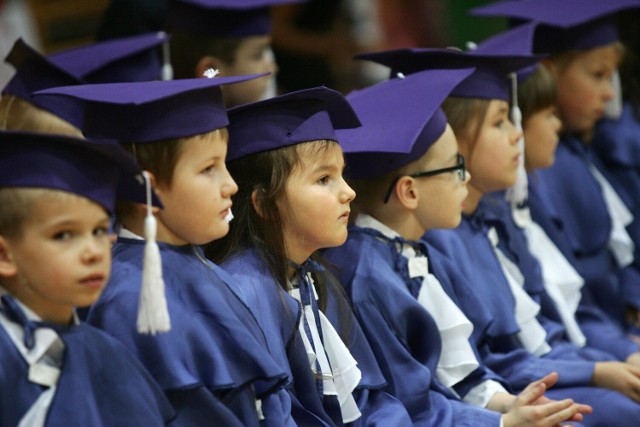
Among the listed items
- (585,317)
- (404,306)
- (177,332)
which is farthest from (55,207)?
(585,317)

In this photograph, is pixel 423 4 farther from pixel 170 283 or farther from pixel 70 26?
pixel 170 283

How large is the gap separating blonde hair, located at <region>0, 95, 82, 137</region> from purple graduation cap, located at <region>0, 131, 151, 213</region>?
0.98m

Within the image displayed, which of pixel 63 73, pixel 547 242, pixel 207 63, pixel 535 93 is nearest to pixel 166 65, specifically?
pixel 207 63

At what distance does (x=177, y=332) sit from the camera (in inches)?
77.9

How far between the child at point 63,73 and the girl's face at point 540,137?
1189mm

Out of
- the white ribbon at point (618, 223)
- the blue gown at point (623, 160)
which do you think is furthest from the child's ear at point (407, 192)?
the blue gown at point (623, 160)

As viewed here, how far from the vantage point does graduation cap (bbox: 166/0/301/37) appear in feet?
12.3

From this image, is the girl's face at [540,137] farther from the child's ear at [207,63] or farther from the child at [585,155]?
the child's ear at [207,63]

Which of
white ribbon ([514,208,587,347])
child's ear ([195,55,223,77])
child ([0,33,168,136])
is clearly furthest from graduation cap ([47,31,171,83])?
white ribbon ([514,208,587,347])

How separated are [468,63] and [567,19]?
917 mm

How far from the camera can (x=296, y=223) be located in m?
2.36

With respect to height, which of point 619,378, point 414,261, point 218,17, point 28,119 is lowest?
point 619,378

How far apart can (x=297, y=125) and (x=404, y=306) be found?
0.53 metres

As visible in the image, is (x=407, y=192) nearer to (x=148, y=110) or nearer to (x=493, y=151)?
(x=493, y=151)
